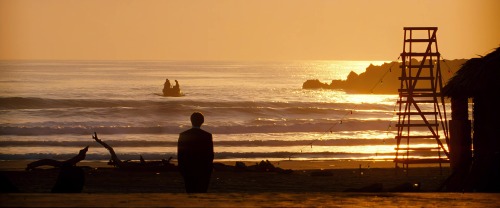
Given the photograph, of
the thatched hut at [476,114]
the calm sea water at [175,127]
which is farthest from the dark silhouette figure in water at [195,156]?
the calm sea water at [175,127]

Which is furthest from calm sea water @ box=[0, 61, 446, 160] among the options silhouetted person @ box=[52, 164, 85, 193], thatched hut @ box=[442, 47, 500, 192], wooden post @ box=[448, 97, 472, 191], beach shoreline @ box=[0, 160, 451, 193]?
silhouetted person @ box=[52, 164, 85, 193]

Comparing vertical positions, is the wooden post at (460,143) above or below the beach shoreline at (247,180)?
above

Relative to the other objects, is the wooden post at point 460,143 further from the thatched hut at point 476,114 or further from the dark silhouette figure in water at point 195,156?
the dark silhouette figure in water at point 195,156

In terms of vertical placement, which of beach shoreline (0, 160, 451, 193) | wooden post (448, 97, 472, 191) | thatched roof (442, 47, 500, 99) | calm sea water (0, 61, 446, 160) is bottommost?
calm sea water (0, 61, 446, 160)

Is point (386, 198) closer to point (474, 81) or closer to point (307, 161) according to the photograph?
point (474, 81)

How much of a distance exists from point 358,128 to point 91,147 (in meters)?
15.7

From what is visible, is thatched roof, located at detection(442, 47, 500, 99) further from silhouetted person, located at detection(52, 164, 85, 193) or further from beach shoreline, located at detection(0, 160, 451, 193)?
silhouetted person, located at detection(52, 164, 85, 193)

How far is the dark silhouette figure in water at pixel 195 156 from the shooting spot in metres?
12.1

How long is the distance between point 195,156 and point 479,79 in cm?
597

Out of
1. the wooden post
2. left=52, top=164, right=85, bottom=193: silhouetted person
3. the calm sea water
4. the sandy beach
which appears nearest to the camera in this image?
the sandy beach

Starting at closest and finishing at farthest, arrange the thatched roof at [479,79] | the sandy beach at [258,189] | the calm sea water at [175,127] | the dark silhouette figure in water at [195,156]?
1. the sandy beach at [258,189]
2. the dark silhouette figure in water at [195,156]
3. the thatched roof at [479,79]
4. the calm sea water at [175,127]

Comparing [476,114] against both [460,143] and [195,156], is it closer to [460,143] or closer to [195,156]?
[460,143]

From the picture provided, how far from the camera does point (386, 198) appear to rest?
8844mm

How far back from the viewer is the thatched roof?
1566cm
